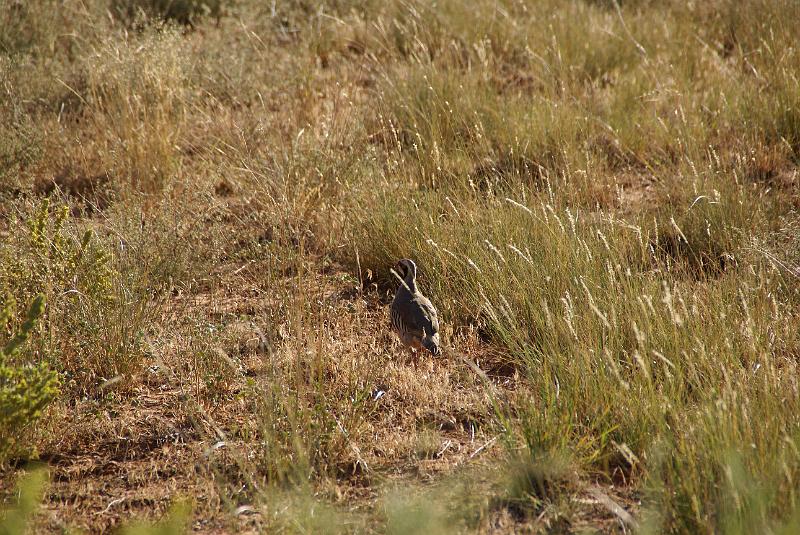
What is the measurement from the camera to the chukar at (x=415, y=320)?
4.52 m

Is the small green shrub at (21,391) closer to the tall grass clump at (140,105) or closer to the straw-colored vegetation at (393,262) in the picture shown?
the straw-colored vegetation at (393,262)

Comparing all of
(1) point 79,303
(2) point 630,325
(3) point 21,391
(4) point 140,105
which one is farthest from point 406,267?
(4) point 140,105

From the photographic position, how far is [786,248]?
196 inches

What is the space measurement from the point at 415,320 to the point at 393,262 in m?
1.05

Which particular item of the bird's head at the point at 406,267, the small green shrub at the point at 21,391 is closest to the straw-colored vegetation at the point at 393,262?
the small green shrub at the point at 21,391

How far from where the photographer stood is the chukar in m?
4.52

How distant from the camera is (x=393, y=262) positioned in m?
5.52

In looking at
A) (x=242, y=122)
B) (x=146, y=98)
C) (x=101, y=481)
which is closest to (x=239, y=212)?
(x=242, y=122)

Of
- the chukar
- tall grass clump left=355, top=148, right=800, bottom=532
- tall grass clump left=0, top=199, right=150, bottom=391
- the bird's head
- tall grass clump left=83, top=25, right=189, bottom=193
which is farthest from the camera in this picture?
tall grass clump left=83, top=25, right=189, bottom=193

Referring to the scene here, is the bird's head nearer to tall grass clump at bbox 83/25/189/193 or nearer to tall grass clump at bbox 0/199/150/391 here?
tall grass clump at bbox 0/199/150/391

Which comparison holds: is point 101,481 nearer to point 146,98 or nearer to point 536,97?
point 146,98

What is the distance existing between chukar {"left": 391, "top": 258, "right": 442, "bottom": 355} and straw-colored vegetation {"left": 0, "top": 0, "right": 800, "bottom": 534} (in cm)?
18

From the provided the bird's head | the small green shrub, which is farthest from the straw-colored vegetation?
the bird's head

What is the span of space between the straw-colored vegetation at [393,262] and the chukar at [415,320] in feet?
0.61
